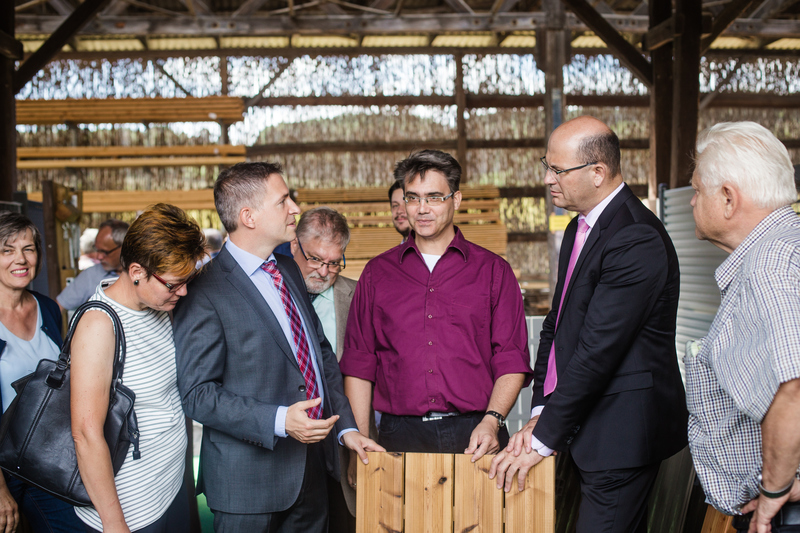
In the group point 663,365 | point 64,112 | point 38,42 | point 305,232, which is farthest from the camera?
point 38,42

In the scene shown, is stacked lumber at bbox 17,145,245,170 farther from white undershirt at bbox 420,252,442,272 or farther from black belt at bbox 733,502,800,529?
black belt at bbox 733,502,800,529

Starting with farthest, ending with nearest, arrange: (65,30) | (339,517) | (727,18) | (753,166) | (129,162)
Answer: (129,162), (727,18), (65,30), (339,517), (753,166)

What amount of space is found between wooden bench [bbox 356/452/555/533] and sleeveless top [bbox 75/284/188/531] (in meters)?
0.63

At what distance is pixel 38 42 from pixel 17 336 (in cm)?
886

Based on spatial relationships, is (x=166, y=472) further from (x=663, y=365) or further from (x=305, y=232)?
(x=663, y=365)

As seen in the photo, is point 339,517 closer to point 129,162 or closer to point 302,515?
point 302,515

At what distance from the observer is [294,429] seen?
1.95 m

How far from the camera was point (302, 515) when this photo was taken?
223cm

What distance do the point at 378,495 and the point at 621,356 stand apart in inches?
34.0

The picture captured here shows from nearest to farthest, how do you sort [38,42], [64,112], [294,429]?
[294,429] < [64,112] < [38,42]

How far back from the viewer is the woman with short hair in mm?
1853

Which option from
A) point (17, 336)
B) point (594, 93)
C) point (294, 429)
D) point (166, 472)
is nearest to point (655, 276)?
point (294, 429)

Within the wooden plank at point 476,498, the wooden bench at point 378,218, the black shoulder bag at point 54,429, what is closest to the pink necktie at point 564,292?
the wooden plank at point 476,498

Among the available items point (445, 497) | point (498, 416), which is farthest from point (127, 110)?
point (445, 497)
